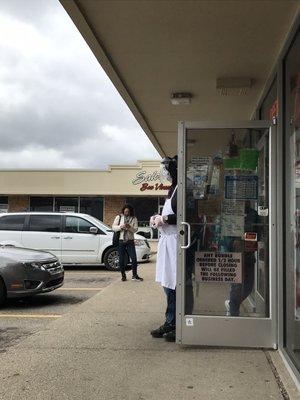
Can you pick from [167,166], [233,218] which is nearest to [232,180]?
[233,218]

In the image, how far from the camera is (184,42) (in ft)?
17.4

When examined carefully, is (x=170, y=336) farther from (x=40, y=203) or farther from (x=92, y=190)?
(x=40, y=203)

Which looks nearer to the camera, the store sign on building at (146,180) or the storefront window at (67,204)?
the store sign on building at (146,180)

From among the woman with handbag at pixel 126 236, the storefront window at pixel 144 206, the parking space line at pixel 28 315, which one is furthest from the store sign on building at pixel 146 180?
the parking space line at pixel 28 315

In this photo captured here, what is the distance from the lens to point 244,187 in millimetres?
5613

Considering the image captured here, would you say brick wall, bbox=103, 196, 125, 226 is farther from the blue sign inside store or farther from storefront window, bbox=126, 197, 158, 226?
the blue sign inside store

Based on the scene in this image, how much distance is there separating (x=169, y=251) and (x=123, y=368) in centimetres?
144

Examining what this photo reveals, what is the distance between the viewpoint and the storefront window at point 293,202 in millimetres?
4664

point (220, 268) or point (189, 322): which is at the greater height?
point (220, 268)

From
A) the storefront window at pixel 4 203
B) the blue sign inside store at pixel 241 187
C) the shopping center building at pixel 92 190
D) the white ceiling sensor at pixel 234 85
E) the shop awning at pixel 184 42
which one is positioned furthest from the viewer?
the storefront window at pixel 4 203

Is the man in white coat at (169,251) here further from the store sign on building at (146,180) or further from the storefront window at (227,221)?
the store sign on building at (146,180)

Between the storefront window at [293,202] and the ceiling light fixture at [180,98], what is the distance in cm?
230

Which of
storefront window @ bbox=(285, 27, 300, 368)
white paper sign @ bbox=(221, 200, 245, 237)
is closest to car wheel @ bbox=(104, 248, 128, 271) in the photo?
white paper sign @ bbox=(221, 200, 245, 237)

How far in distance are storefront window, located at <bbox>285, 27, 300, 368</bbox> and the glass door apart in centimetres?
38
